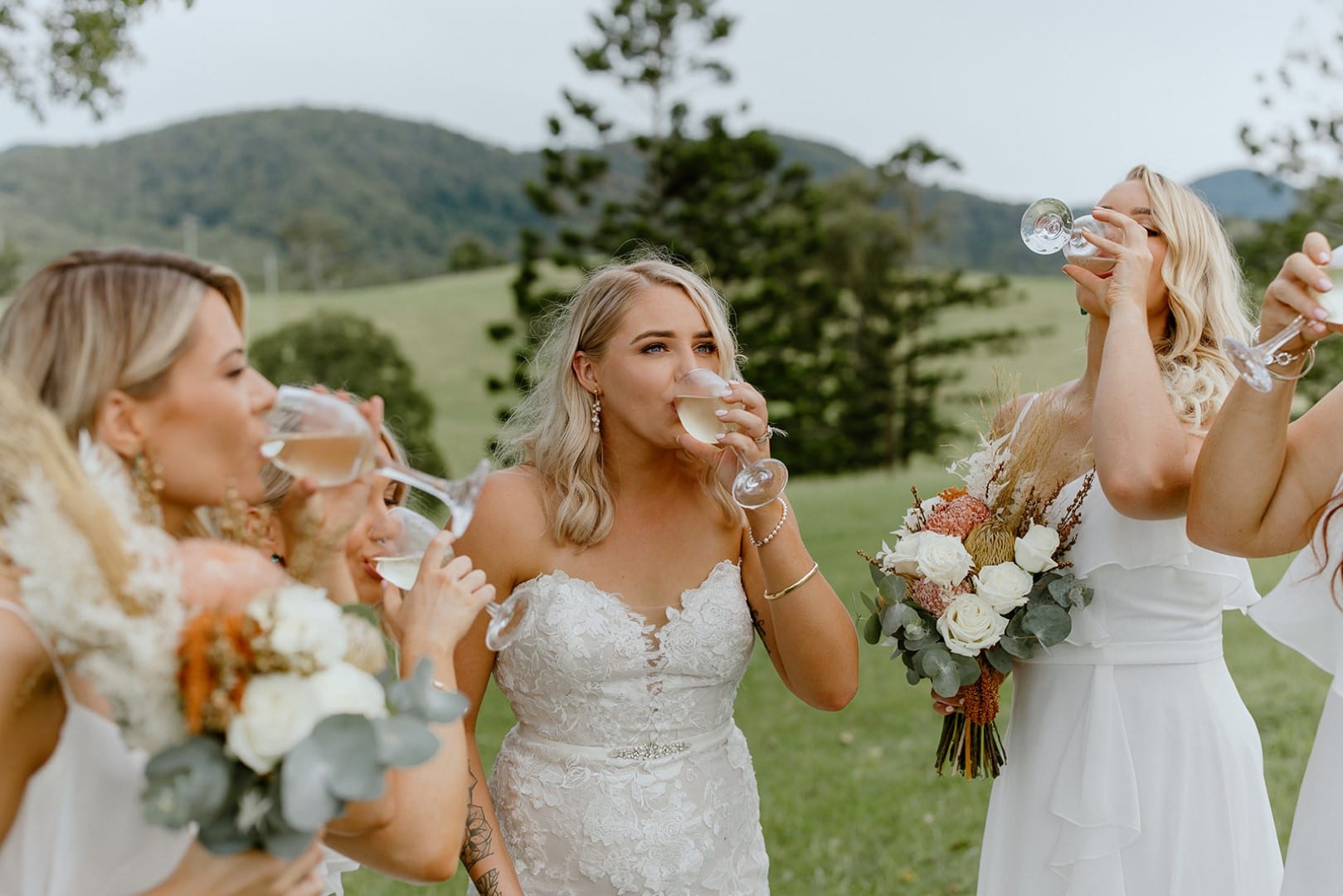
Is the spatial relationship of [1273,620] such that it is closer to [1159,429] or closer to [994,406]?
[1159,429]

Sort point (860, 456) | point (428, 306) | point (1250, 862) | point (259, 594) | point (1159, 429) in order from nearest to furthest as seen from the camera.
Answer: point (259, 594), point (1159, 429), point (1250, 862), point (860, 456), point (428, 306)

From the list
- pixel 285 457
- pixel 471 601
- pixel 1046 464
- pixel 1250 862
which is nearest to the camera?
pixel 285 457

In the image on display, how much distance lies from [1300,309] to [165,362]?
6.55 ft

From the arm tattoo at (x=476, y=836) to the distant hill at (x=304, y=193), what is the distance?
5613cm

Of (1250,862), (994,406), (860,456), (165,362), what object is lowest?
(860,456)

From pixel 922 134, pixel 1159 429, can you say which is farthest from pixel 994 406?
pixel 922 134

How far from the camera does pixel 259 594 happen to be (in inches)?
55.3

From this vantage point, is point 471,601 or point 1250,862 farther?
point 1250,862

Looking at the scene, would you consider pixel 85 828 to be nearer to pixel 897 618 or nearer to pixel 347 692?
pixel 347 692

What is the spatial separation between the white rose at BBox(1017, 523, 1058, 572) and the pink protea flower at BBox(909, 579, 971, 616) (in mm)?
160

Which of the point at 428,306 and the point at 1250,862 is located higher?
the point at 1250,862

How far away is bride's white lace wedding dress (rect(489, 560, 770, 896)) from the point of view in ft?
9.47

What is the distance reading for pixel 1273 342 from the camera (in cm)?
216

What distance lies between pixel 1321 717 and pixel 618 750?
162 cm
